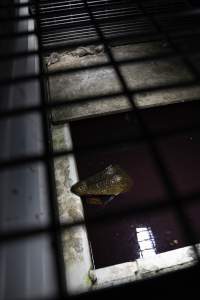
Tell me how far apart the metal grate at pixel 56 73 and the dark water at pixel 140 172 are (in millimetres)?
70

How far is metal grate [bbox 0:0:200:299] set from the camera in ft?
2.71

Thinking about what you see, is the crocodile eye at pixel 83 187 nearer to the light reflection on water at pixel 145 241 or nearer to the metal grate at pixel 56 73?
the metal grate at pixel 56 73

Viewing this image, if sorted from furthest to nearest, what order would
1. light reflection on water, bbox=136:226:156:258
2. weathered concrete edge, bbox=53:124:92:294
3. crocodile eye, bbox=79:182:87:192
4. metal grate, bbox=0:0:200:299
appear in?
crocodile eye, bbox=79:182:87:192 < light reflection on water, bbox=136:226:156:258 < weathered concrete edge, bbox=53:124:92:294 < metal grate, bbox=0:0:200:299

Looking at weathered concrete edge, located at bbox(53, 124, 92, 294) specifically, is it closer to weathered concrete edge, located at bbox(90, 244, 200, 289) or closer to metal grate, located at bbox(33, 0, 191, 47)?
weathered concrete edge, located at bbox(90, 244, 200, 289)

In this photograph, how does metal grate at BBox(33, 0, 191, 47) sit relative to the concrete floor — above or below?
above

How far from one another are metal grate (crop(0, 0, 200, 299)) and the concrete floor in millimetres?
69

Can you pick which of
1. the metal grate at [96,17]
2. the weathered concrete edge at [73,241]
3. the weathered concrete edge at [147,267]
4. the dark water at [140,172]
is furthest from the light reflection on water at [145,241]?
the metal grate at [96,17]

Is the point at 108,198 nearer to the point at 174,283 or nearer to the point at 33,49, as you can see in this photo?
the point at 174,283

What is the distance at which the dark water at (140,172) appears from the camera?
1262mm

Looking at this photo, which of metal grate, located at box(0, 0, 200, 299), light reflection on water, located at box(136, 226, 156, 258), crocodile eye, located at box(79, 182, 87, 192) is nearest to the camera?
metal grate, located at box(0, 0, 200, 299)

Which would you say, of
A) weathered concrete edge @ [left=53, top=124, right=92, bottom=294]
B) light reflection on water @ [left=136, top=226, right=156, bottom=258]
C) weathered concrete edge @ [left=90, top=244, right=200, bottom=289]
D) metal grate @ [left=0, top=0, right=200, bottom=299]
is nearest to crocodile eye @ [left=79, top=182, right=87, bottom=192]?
weathered concrete edge @ [left=53, top=124, right=92, bottom=294]

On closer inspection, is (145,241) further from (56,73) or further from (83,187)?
(56,73)

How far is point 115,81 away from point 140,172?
2.44 ft

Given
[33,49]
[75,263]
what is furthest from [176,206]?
[33,49]
